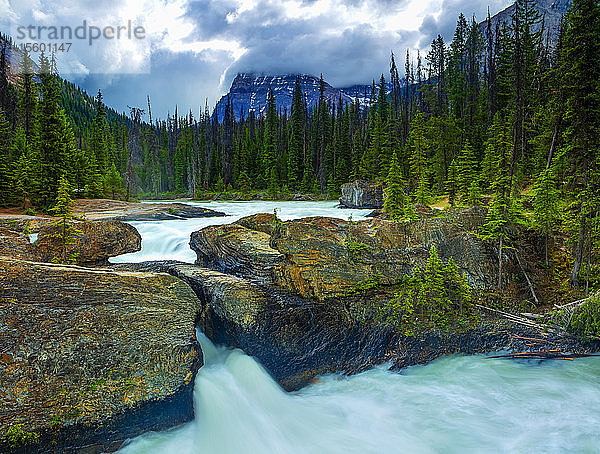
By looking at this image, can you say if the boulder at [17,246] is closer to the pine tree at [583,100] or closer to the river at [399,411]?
the river at [399,411]

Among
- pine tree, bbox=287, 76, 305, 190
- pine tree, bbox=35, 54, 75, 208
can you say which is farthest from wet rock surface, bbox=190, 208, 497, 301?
pine tree, bbox=287, 76, 305, 190

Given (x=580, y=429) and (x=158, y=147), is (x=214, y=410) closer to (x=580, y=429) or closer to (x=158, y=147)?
(x=580, y=429)

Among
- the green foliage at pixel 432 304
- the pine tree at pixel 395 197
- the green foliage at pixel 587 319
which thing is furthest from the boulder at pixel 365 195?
the green foliage at pixel 587 319

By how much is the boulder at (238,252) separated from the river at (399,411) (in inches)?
91.5

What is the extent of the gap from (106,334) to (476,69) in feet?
205

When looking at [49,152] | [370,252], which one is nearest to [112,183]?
[49,152]

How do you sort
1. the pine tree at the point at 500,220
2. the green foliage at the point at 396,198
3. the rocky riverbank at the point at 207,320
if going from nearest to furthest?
1. the rocky riverbank at the point at 207,320
2. the pine tree at the point at 500,220
3. the green foliage at the point at 396,198

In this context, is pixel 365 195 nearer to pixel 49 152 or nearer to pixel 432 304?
pixel 49 152

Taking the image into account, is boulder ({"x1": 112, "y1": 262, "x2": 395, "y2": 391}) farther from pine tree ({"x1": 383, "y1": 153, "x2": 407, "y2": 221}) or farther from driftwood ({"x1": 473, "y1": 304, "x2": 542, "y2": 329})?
pine tree ({"x1": 383, "y1": 153, "x2": 407, "y2": 221})

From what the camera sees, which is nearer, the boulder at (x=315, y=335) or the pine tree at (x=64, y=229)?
A: the boulder at (x=315, y=335)

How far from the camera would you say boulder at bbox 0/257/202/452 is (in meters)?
5.21

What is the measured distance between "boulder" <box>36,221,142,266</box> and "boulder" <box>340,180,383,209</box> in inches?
1056

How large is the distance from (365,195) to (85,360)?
34061 mm

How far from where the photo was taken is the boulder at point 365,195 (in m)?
37.0
